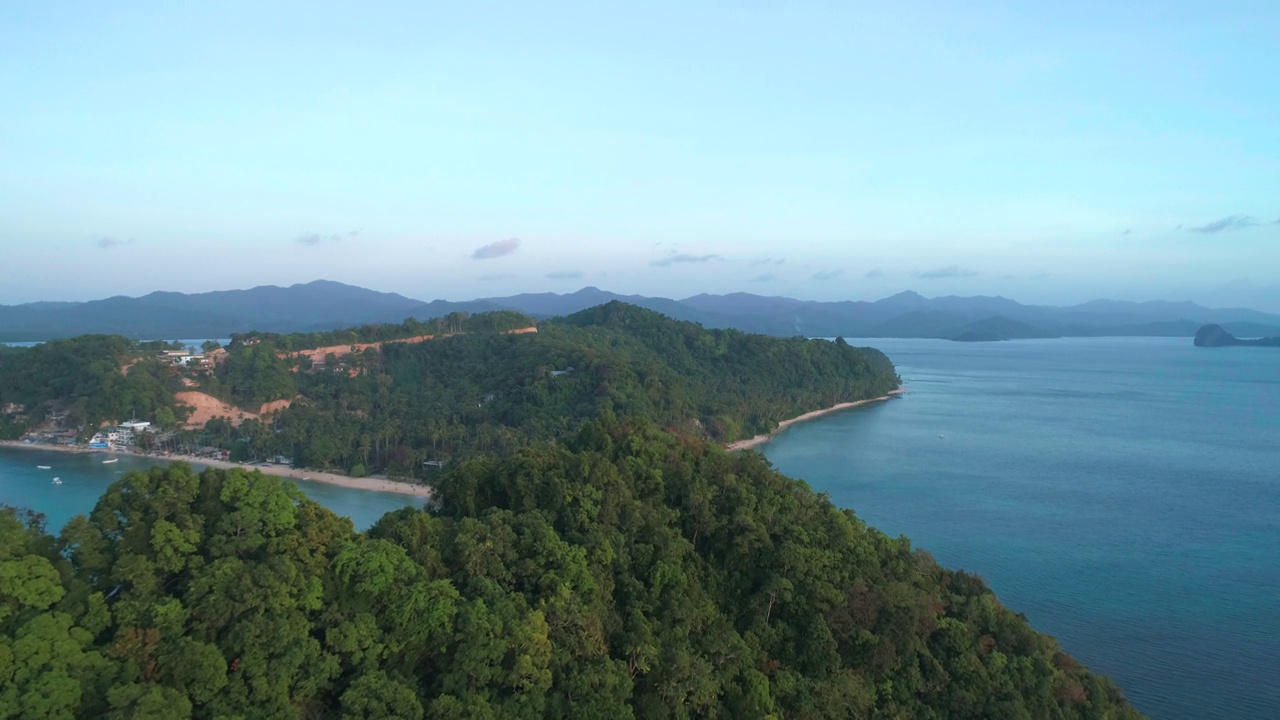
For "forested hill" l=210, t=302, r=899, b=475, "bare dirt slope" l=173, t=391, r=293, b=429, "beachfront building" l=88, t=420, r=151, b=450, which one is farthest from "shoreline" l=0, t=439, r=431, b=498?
"bare dirt slope" l=173, t=391, r=293, b=429

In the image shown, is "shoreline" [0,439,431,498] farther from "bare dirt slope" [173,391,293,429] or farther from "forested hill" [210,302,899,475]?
"bare dirt slope" [173,391,293,429]

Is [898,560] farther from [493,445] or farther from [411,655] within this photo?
[493,445]

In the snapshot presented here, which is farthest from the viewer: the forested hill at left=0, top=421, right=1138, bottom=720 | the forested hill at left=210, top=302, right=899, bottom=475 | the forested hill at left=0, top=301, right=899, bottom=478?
the forested hill at left=0, top=301, right=899, bottom=478

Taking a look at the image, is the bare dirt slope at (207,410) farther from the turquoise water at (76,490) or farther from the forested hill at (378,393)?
the turquoise water at (76,490)

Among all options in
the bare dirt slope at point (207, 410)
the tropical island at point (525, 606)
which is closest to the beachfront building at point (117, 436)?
the bare dirt slope at point (207, 410)

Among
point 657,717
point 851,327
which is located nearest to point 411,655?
point 657,717

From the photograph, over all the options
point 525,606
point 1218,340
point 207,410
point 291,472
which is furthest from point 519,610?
point 1218,340

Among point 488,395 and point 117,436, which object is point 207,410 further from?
point 488,395
